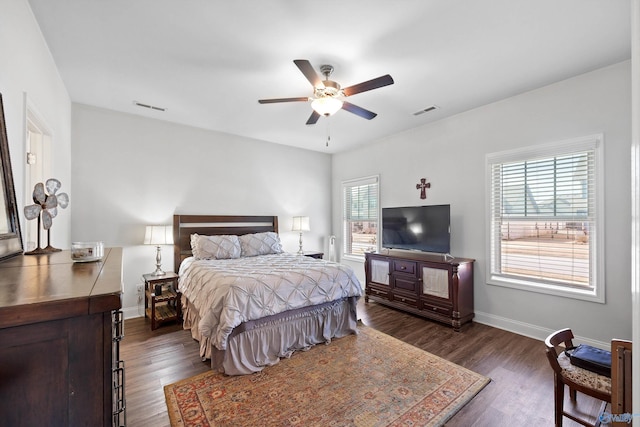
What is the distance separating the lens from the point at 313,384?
2.28m

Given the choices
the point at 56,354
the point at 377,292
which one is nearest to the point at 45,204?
the point at 56,354

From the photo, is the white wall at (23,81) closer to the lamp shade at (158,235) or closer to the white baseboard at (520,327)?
Answer: the lamp shade at (158,235)

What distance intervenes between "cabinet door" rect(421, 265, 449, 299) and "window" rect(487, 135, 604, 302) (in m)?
0.59

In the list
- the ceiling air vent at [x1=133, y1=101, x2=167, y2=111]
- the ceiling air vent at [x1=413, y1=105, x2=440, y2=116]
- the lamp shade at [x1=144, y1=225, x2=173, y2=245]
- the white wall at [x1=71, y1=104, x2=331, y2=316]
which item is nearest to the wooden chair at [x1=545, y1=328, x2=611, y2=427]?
the ceiling air vent at [x1=413, y1=105, x2=440, y2=116]

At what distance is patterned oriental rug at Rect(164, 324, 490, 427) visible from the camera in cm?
190

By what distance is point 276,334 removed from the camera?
2.70m

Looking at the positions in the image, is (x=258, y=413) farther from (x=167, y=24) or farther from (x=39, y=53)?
(x=39, y=53)

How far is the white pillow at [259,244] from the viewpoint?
4.23 metres

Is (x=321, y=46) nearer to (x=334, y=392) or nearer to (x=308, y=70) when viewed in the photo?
(x=308, y=70)

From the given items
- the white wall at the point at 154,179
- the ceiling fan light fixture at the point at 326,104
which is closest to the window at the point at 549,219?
the ceiling fan light fixture at the point at 326,104

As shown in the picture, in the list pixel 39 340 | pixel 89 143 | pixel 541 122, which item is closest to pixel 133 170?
pixel 89 143

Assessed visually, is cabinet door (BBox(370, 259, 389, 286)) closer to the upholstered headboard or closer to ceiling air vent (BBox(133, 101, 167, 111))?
the upholstered headboard

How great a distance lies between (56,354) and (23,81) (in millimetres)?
2093

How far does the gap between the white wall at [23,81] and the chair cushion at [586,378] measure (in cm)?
353
